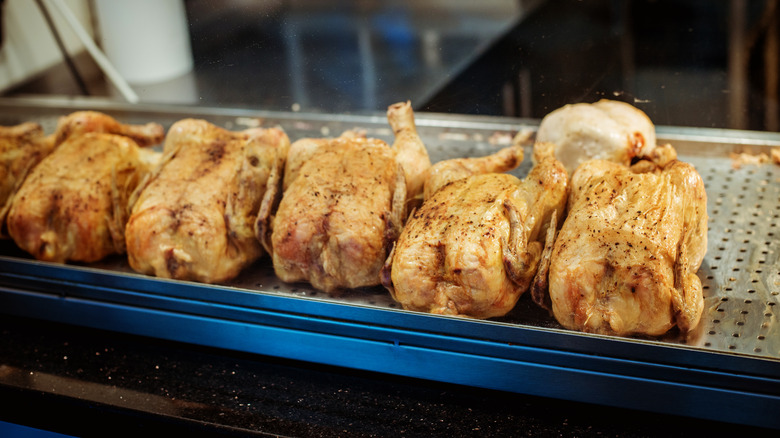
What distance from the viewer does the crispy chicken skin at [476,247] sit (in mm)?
1749

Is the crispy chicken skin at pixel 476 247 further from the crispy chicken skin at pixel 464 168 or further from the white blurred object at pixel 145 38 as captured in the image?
the white blurred object at pixel 145 38

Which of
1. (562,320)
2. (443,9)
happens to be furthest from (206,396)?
(443,9)

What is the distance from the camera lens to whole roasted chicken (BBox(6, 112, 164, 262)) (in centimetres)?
224

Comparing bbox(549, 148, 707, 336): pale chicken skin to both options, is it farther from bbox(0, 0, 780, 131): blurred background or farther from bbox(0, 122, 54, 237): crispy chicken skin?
bbox(0, 122, 54, 237): crispy chicken skin

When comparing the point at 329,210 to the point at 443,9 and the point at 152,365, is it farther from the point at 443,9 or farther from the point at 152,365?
the point at 443,9

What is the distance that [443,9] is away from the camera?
9.77 feet

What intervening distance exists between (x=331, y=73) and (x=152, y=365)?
1048 mm

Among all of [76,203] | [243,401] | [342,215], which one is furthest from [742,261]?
[76,203]

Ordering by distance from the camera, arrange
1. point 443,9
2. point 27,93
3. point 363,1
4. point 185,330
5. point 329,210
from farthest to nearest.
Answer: point 27,93 < point 443,9 < point 363,1 < point 185,330 < point 329,210

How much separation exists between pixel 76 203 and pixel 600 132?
1677 millimetres

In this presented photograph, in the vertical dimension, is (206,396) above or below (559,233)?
below

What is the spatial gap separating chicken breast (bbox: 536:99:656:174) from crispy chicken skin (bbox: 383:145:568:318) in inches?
13.1

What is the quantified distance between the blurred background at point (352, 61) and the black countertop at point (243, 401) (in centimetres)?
87

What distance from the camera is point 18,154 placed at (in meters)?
2.61
